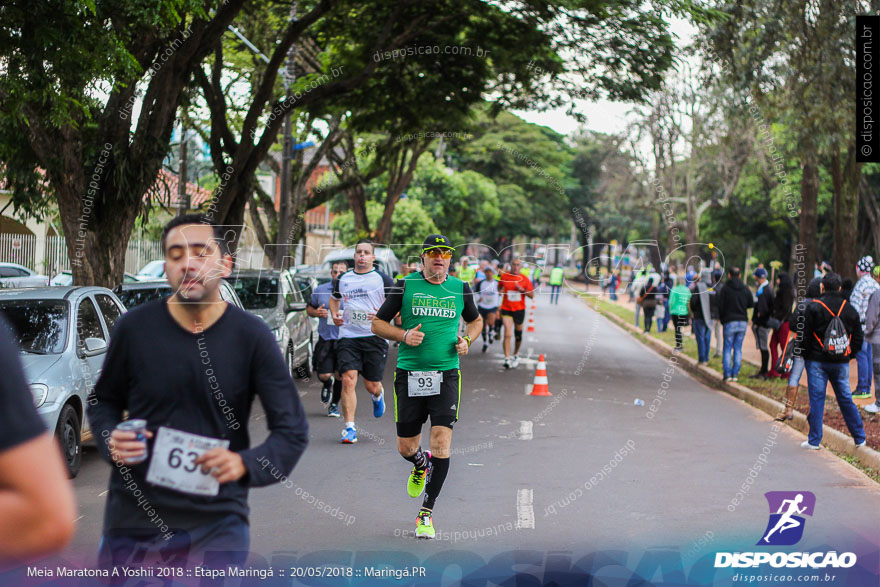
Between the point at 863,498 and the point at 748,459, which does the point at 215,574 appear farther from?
the point at 748,459

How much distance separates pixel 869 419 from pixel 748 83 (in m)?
7.56

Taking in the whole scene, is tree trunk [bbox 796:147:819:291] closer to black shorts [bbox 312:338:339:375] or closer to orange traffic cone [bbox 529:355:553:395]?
orange traffic cone [bbox 529:355:553:395]

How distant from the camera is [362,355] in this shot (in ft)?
33.4

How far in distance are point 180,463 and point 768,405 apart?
1204 cm

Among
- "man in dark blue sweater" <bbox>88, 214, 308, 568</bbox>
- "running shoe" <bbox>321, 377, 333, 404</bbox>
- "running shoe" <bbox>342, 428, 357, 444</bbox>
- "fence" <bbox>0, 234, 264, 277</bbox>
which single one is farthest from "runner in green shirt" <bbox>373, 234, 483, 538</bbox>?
"fence" <bbox>0, 234, 264, 277</bbox>

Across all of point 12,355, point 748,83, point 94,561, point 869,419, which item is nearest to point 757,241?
point 748,83

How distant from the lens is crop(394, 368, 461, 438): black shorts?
268 inches

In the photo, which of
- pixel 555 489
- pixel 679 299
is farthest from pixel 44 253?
pixel 555 489

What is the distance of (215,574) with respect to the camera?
10.4 ft

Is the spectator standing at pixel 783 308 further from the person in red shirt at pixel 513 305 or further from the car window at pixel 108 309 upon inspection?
the car window at pixel 108 309

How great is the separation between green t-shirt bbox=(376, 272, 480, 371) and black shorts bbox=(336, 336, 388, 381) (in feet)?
9.91

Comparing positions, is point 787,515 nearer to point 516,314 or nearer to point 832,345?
point 832,345

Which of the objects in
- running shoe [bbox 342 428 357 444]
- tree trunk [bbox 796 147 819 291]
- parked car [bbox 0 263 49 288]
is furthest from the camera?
parked car [bbox 0 263 49 288]

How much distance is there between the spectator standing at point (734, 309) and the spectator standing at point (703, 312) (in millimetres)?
1799
